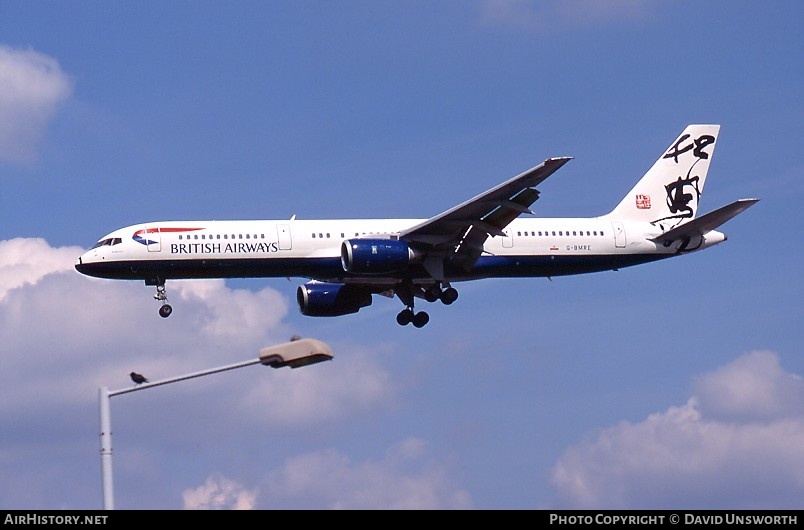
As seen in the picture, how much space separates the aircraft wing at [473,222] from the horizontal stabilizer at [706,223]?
352 inches

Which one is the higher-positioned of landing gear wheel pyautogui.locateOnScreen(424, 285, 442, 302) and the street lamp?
landing gear wheel pyautogui.locateOnScreen(424, 285, 442, 302)

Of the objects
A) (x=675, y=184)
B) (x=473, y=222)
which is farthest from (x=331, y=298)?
(x=675, y=184)

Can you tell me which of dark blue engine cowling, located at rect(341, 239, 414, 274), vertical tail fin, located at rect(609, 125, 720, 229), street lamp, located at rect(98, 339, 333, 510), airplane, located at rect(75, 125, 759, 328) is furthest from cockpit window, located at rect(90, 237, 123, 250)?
street lamp, located at rect(98, 339, 333, 510)

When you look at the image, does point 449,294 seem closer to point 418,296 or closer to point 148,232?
point 418,296

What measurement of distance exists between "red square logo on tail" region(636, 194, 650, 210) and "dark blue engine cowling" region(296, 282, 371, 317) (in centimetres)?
1359

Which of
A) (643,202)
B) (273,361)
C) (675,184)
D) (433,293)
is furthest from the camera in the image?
(675,184)

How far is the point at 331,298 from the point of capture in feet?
218

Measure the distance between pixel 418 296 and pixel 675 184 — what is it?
1452cm

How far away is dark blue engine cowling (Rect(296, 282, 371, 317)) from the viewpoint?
218ft

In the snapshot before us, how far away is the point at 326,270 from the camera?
197 feet

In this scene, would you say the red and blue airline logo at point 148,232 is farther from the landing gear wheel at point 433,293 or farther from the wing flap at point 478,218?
the landing gear wheel at point 433,293

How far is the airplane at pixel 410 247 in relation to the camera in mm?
58844

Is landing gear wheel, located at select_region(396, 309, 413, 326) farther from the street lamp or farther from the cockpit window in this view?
the street lamp
